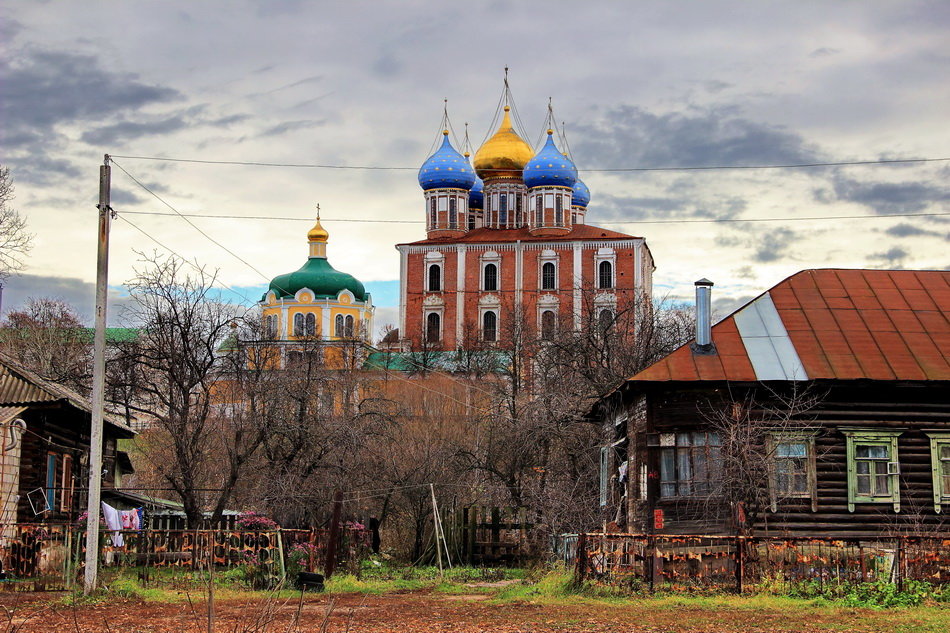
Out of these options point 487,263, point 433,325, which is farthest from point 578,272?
point 433,325

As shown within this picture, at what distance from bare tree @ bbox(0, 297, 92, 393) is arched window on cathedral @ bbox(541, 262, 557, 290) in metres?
31.8

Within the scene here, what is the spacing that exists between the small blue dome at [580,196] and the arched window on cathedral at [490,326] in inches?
498

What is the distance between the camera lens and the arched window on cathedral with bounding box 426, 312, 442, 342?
85.1 m

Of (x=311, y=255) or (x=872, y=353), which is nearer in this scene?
(x=872, y=353)

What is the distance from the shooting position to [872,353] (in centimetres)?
2316

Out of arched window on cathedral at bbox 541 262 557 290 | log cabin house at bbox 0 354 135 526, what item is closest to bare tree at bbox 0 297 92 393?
log cabin house at bbox 0 354 135 526

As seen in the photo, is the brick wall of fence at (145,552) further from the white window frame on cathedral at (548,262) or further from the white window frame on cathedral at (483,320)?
the white window frame on cathedral at (548,262)

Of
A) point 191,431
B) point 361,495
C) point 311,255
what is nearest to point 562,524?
point 361,495

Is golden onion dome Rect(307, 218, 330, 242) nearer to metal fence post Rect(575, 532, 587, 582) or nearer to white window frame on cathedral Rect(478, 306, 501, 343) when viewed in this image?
white window frame on cathedral Rect(478, 306, 501, 343)

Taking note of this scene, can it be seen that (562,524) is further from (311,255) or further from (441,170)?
(311,255)

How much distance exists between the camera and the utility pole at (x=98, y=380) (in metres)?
18.0

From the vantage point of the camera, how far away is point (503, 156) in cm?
9069

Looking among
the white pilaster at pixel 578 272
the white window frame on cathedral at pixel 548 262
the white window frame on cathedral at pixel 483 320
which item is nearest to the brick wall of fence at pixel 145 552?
the white window frame on cathedral at pixel 483 320

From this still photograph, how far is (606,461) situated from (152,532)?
11169 millimetres
